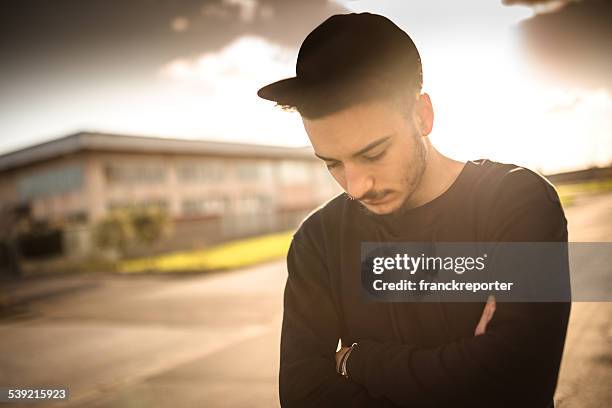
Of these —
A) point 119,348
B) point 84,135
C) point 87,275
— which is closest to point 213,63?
point 119,348

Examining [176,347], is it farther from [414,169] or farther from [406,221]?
[414,169]

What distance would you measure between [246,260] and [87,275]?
5.24m

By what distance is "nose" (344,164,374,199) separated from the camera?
123cm

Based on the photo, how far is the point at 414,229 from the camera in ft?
4.30

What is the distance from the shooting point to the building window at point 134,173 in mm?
23391

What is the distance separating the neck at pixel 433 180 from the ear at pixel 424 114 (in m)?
0.08

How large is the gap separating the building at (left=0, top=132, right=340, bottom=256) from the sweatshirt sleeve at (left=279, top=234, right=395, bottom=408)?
1753 centimetres

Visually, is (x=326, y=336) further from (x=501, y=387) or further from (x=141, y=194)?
(x=141, y=194)

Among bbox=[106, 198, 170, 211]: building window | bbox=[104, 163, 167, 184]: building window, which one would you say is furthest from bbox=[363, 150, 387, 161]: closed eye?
bbox=[104, 163, 167, 184]: building window

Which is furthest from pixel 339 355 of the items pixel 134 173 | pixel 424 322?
pixel 134 173

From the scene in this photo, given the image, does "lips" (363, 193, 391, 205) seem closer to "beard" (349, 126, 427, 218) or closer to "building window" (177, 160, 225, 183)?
"beard" (349, 126, 427, 218)

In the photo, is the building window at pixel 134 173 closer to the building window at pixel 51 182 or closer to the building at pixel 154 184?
the building at pixel 154 184

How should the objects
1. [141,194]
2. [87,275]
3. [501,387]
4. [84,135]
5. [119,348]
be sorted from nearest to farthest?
[501,387]
[119,348]
[87,275]
[84,135]
[141,194]

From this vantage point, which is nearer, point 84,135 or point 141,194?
point 84,135
